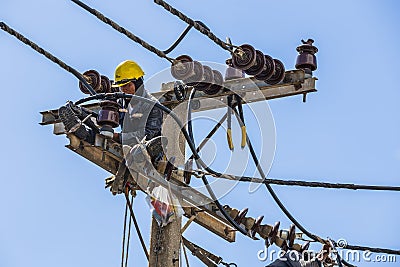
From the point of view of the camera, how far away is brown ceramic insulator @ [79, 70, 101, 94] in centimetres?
1275

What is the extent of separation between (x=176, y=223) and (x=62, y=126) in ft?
4.71

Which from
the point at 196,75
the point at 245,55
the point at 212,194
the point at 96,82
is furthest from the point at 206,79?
the point at 96,82

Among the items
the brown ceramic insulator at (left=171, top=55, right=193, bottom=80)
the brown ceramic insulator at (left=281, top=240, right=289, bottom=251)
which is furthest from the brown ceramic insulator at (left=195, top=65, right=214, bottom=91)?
the brown ceramic insulator at (left=281, top=240, right=289, bottom=251)

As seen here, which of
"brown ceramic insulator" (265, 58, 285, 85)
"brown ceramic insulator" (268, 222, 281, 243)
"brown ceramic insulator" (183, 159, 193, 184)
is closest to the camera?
"brown ceramic insulator" (265, 58, 285, 85)

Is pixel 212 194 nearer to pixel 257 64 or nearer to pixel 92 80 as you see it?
pixel 257 64

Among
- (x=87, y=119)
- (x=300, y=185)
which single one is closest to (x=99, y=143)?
(x=87, y=119)

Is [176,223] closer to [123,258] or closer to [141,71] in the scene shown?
[123,258]

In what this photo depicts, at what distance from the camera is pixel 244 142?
11.8 m

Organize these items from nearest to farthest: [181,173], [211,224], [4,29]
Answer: [4,29], [181,173], [211,224]

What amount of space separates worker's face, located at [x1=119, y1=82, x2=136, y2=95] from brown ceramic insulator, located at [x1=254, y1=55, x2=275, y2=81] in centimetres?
170

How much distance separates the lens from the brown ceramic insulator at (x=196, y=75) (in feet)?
37.2

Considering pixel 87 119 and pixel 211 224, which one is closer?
pixel 87 119

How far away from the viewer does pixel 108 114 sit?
11.5 m

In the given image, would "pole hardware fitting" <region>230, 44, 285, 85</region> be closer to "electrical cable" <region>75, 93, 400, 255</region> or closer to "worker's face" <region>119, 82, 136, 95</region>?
"electrical cable" <region>75, 93, 400, 255</region>
